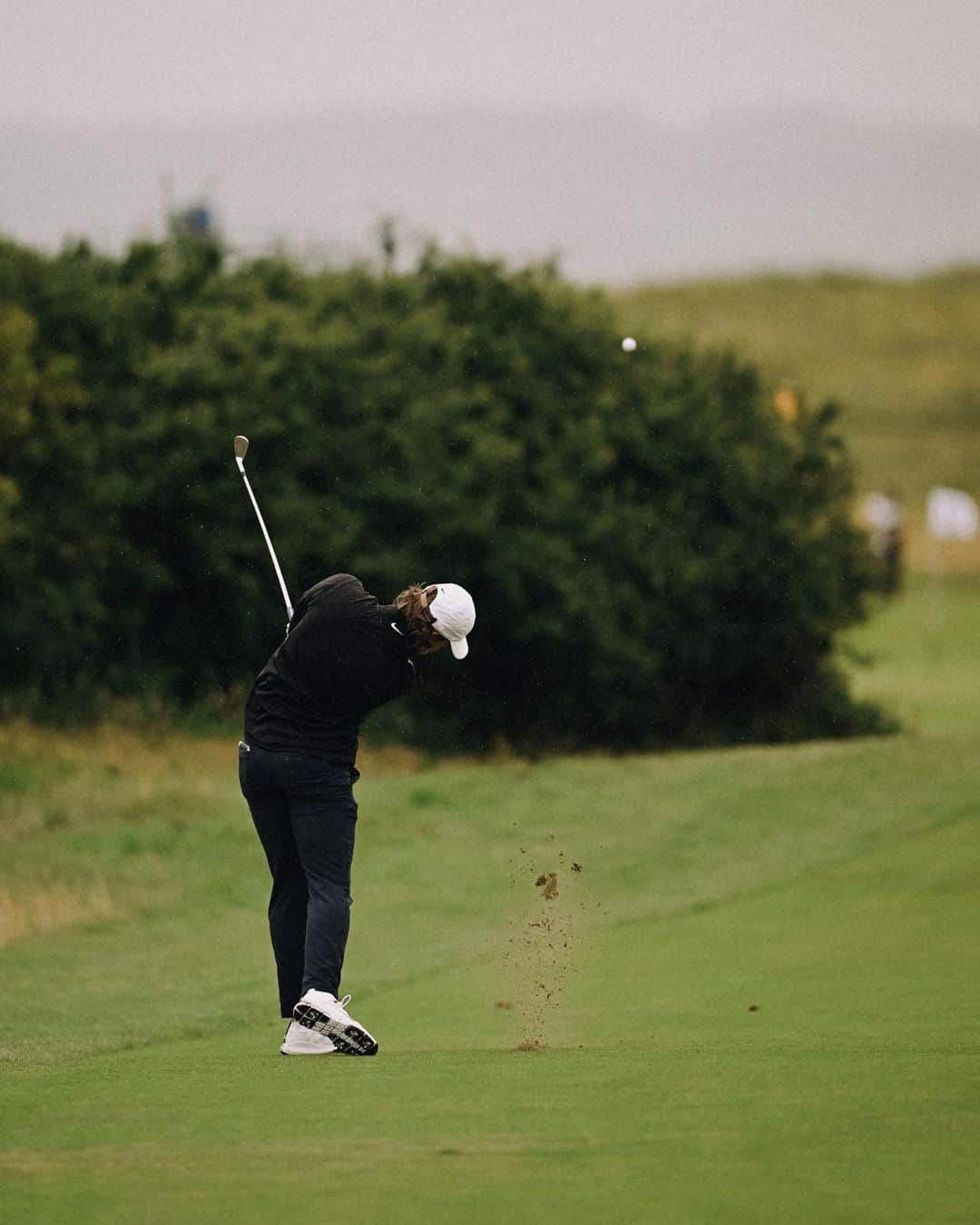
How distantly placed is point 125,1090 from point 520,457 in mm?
19366

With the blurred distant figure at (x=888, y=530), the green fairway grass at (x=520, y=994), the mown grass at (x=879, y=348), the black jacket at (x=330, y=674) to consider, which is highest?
the mown grass at (x=879, y=348)

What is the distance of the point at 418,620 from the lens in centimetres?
759

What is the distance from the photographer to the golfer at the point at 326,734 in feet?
24.8

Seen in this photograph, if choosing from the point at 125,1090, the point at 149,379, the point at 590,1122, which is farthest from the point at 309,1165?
the point at 149,379

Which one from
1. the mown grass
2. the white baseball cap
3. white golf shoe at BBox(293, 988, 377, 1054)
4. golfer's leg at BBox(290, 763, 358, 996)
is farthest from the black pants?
the mown grass

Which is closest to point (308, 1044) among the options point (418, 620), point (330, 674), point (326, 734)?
point (326, 734)

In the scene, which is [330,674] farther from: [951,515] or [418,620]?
[951,515]

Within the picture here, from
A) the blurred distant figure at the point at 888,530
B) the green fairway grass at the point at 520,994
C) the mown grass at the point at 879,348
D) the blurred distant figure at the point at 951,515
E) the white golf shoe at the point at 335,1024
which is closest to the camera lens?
the green fairway grass at the point at 520,994

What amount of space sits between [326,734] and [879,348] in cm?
10534

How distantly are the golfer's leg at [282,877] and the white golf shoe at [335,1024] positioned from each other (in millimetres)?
432

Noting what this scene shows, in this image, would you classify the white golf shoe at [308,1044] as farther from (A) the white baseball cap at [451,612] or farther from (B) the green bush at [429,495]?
(B) the green bush at [429,495]

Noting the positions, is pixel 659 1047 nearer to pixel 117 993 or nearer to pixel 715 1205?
pixel 715 1205

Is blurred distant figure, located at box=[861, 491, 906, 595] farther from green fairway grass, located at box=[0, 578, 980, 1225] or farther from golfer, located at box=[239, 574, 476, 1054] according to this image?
golfer, located at box=[239, 574, 476, 1054]

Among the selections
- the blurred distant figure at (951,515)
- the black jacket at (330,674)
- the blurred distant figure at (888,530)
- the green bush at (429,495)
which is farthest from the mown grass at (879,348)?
the black jacket at (330,674)
